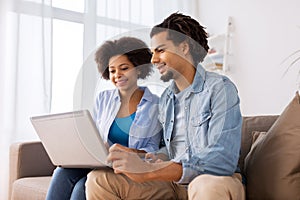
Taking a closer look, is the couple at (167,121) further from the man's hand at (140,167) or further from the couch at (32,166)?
the couch at (32,166)

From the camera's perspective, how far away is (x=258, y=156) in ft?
4.56

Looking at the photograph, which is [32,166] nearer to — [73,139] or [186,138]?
[73,139]

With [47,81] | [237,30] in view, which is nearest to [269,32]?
[237,30]

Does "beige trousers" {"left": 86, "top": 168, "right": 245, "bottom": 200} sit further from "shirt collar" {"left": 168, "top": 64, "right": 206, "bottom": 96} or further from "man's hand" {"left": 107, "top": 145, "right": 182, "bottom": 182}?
"shirt collar" {"left": 168, "top": 64, "right": 206, "bottom": 96}

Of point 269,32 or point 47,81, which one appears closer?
point 47,81

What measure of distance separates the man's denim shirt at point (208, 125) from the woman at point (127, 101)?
6 centimetres

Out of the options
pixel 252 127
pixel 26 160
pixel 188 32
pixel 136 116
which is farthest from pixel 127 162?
pixel 26 160

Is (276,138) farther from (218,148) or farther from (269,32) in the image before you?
(269,32)

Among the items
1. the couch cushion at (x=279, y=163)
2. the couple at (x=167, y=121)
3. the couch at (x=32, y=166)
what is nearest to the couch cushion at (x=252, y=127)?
the couch at (x=32, y=166)

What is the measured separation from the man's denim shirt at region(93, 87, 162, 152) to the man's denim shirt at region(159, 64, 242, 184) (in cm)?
4

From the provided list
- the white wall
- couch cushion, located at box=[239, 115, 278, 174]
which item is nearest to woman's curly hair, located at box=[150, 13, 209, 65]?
couch cushion, located at box=[239, 115, 278, 174]

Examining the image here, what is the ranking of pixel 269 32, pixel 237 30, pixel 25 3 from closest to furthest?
pixel 25 3 < pixel 269 32 < pixel 237 30

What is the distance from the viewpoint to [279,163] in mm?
1311

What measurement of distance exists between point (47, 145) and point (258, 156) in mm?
727
